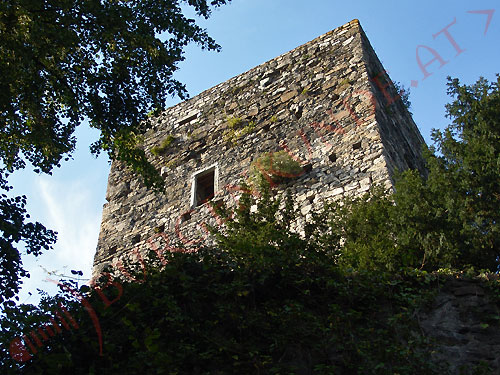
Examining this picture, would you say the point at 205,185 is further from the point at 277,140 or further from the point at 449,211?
the point at 449,211

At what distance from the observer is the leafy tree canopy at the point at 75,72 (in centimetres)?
578

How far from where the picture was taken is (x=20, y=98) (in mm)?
6273

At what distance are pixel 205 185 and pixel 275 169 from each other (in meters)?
1.75

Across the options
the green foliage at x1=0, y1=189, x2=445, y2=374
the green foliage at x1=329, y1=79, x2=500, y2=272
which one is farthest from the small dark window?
the green foliage at x1=0, y1=189, x2=445, y2=374

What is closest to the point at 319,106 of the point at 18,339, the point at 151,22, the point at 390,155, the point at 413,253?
the point at 390,155

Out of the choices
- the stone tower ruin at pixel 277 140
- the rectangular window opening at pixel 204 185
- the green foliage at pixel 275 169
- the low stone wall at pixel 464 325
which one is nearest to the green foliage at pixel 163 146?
the stone tower ruin at pixel 277 140

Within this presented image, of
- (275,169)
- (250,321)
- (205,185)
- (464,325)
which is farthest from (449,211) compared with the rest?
(205,185)

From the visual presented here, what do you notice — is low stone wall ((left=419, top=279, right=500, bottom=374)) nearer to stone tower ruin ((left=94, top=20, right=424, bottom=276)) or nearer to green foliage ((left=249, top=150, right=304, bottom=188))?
stone tower ruin ((left=94, top=20, right=424, bottom=276))

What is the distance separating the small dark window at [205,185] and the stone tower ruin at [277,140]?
0.02m

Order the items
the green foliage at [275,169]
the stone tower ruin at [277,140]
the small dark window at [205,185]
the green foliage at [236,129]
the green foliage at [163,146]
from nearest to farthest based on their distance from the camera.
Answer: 1. the stone tower ruin at [277,140]
2. the green foliage at [275,169]
3. the small dark window at [205,185]
4. the green foliage at [236,129]
5. the green foliage at [163,146]

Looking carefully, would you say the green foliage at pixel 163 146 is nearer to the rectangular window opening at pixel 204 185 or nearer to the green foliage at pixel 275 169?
the rectangular window opening at pixel 204 185

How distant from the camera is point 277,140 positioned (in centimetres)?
911

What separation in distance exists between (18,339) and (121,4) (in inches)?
163

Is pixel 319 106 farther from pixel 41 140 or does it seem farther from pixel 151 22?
pixel 41 140
